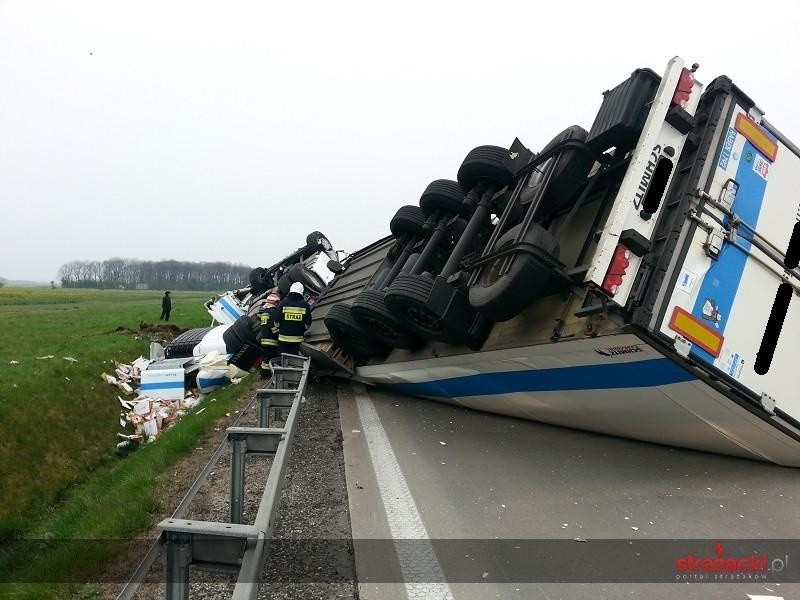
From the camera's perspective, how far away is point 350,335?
574 centimetres

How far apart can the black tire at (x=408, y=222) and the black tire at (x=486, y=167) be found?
149 centimetres

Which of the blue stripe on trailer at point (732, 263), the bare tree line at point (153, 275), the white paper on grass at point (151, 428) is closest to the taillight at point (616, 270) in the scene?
the blue stripe on trailer at point (732, 263)

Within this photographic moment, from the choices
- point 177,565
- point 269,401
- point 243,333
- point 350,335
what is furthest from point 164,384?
point 177,565

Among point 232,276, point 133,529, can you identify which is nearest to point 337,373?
point 133,529

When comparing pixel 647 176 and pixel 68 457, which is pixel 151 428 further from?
pixel 647 176

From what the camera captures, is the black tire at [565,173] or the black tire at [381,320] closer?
the black tire at [565,173]

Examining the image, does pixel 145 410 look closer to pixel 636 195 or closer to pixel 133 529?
pixel 133 529

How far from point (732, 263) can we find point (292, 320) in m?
4.85

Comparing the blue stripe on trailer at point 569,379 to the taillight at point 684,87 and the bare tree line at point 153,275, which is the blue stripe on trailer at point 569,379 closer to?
the taillight at point 684,87

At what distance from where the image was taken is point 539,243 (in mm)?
3209

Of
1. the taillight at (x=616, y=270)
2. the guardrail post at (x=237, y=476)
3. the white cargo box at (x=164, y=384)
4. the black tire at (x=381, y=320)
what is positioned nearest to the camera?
the guardrail post at (x=237, y=476)

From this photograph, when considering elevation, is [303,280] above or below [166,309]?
above

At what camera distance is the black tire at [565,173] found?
3508mm

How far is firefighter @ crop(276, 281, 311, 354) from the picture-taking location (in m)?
6.54
